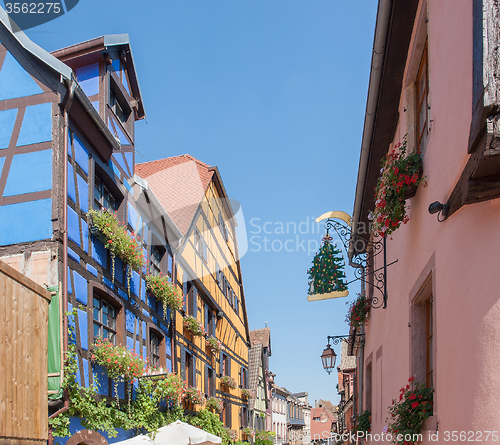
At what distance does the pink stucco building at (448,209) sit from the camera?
291 centimetres

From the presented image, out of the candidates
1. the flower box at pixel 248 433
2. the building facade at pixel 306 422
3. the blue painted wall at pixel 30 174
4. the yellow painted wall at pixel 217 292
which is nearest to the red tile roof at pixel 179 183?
the yellow painted wall at pixel 217 292

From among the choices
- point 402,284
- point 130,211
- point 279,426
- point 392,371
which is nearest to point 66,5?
point 130,211

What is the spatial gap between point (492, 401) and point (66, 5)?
27.3 ft

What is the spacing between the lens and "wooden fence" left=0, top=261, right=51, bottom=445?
5840 millimetres

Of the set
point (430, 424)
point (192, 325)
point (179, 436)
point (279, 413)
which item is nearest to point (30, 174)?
point (179, 436)

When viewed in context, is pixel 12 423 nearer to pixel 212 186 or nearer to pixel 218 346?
pixel 218 346

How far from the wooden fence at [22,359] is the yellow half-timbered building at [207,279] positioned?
6.34 metres

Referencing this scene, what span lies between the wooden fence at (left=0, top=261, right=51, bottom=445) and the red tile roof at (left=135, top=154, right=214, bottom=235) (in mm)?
8186

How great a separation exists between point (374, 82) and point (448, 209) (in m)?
3.00

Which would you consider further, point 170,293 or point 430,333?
point 170,293

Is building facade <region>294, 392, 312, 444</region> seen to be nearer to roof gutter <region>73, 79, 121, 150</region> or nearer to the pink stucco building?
roof gutter <region>73, 79, 121, 150</region>

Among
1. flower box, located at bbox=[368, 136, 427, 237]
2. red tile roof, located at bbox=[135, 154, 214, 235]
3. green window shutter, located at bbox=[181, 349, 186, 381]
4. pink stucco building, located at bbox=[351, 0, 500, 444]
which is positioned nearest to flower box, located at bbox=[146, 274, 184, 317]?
green window shutter, located at bbox=[181, 349, 186, 381]

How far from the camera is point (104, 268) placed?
8953 mm

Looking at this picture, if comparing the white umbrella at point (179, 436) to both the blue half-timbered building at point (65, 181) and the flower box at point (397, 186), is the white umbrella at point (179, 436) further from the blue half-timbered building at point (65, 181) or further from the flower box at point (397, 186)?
the flower box at point (397, 186)
